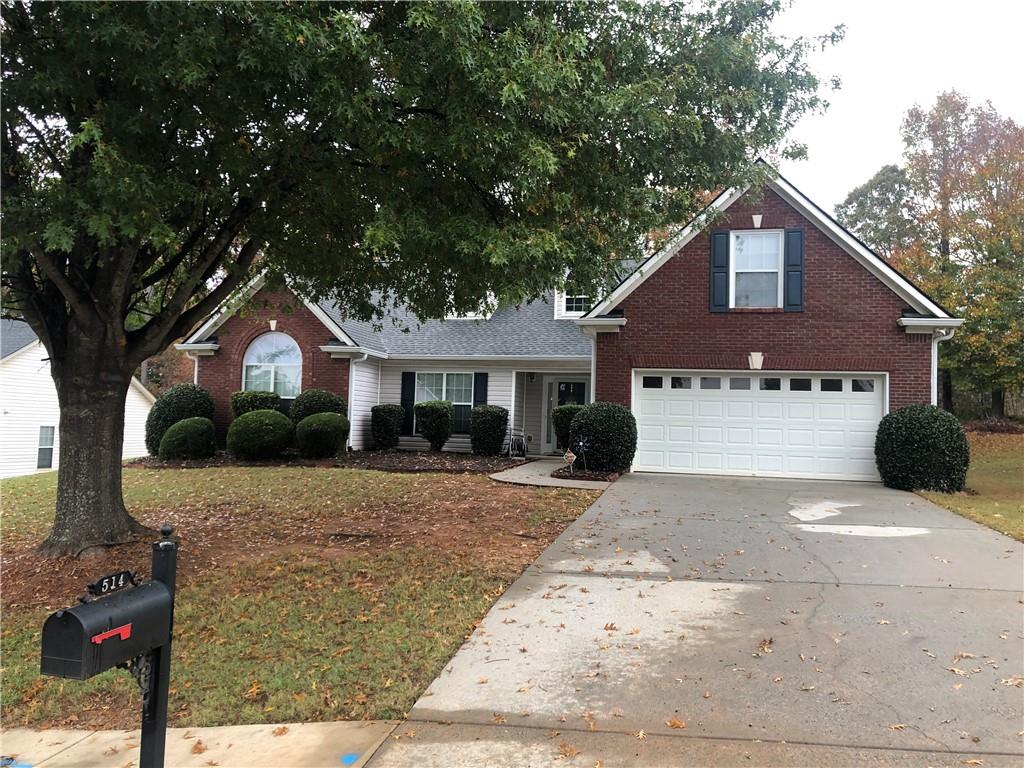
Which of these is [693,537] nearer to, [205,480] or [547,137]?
[547,137]

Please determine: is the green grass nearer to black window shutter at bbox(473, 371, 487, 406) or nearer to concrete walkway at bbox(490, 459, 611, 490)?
concrete walkway at bbox(490, 459, 611, 490)

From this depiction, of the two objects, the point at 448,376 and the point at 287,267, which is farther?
the point at 448,376

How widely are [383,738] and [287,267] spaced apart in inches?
274

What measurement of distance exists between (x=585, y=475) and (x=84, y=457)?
8524 mm

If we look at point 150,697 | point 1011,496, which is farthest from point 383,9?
point 1011,496

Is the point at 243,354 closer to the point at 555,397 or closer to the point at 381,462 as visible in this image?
the point at 381,462

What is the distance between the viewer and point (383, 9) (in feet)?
20.7

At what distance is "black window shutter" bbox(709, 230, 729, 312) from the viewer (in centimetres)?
1438

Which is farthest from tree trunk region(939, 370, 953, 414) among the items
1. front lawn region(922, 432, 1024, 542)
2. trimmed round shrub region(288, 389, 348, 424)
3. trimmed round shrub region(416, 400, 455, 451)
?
trimmed round shrub region(288, 389, 348, 424)

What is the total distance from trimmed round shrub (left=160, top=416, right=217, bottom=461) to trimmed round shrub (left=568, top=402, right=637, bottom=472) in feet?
30.5

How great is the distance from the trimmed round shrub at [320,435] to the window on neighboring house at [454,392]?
254cm

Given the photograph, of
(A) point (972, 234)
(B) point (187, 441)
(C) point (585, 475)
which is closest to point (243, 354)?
(B) point (187, 441)

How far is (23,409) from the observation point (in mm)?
24891

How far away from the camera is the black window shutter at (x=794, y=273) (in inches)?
553
